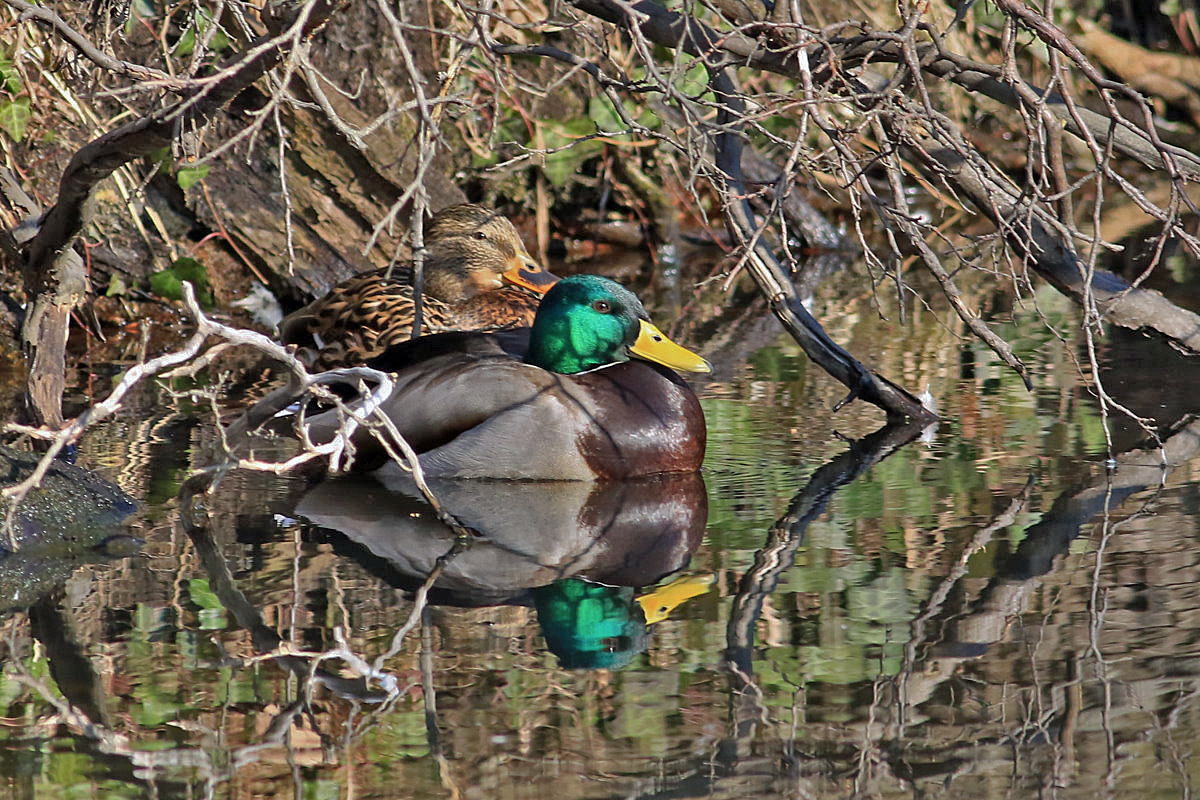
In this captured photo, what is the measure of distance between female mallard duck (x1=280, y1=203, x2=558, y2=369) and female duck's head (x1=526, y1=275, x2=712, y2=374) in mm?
1256

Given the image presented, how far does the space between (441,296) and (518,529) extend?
3100mm

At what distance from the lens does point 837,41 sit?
18.1 feet

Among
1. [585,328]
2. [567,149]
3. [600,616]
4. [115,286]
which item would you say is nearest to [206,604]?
[600,616]

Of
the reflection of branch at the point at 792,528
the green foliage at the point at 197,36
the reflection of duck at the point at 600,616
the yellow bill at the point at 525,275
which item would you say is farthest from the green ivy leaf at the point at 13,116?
the reflection of duck at the point at 600,616

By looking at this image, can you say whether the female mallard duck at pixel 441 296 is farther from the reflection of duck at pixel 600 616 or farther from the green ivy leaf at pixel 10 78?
the reflection of duck at pixel 600 616

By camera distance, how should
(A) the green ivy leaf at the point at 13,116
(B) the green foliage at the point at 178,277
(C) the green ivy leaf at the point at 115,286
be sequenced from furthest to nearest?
(C) the green ivy leaf at the point at 115,286
(B) the green foliage at the point at 178,277
(A) the green ivy leaf at the point at 13,116

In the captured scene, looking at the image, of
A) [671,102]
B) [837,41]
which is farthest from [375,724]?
[837,41]

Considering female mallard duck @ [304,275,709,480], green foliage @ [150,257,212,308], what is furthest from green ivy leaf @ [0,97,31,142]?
female mallard duck @ [304,275,709,480]

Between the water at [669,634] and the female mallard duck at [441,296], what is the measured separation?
1.24 meters

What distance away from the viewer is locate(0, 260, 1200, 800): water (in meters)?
3.42

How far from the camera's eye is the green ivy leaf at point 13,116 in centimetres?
802

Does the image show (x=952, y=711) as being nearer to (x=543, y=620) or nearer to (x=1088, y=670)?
(x=1088, y=670)

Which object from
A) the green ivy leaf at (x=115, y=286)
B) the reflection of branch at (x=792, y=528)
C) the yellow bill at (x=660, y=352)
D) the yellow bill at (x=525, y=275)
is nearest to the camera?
the reflection of branch at (x=792, y=528)

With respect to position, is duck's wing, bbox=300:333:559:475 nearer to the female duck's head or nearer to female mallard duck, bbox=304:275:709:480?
female mallard duck, bbox=304:275:709:480
